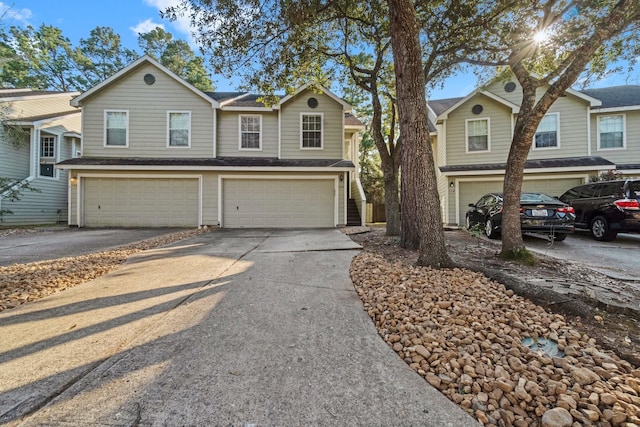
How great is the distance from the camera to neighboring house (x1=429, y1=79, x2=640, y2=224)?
11.9 m

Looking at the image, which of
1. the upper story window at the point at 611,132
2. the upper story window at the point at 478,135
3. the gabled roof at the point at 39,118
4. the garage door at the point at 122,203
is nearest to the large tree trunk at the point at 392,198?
the upper story window at the point at 478,135

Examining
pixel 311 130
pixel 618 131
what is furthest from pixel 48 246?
pixel 618 131

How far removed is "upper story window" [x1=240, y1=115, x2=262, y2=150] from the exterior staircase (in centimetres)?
488

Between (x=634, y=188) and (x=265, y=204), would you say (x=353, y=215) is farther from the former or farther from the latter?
(x=634, y=188)

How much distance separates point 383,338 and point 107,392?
211 centimetres

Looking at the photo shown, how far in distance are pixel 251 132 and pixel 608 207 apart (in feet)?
39.3

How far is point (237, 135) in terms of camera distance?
12422mm

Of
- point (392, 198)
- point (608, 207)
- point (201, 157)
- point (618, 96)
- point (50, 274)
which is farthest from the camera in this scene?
point (618, 96)

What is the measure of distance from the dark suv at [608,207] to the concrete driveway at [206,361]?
8089mm

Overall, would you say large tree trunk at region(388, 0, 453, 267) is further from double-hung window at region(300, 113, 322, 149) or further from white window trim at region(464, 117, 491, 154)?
white window trim at region(464, 117, 491, 154)

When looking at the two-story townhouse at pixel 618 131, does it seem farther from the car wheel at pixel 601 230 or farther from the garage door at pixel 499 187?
the car wheel at pixel 601 230

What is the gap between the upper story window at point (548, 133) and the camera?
12.3 m

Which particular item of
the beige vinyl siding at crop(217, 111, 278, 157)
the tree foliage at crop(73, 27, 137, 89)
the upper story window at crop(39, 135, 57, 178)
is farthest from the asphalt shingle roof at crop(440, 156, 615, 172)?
the tree foliage at crop(73, 27, 137, 89)

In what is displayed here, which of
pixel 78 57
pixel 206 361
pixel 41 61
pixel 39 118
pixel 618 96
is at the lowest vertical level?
pixel 206 361
